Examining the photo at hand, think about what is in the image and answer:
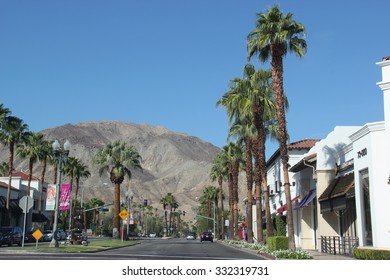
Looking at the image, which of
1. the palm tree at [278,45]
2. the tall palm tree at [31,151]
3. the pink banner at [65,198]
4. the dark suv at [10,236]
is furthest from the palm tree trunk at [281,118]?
the tall palm tree at [31,151]

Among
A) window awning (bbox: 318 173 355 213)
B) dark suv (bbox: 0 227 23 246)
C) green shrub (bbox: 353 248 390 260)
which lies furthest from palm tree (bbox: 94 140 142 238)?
green shrub (bbox: 353 248 390 260)

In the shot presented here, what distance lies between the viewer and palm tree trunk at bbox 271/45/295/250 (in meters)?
28.6

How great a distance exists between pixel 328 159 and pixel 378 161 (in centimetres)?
955

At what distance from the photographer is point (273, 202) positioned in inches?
2336

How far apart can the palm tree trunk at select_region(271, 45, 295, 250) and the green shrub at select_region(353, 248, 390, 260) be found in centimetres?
542

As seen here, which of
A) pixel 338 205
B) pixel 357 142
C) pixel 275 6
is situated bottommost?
pixel 338 205

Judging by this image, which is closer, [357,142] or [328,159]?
[357,142]

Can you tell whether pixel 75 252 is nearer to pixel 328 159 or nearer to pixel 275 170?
pixel 328 159

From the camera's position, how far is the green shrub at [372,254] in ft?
65.5

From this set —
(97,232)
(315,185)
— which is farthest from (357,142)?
(97,232)

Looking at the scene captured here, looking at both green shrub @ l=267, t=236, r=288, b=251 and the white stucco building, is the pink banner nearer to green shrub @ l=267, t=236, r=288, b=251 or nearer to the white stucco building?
the white stucco building

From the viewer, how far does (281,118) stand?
29.2m

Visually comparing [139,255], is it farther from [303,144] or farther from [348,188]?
[303,144]
